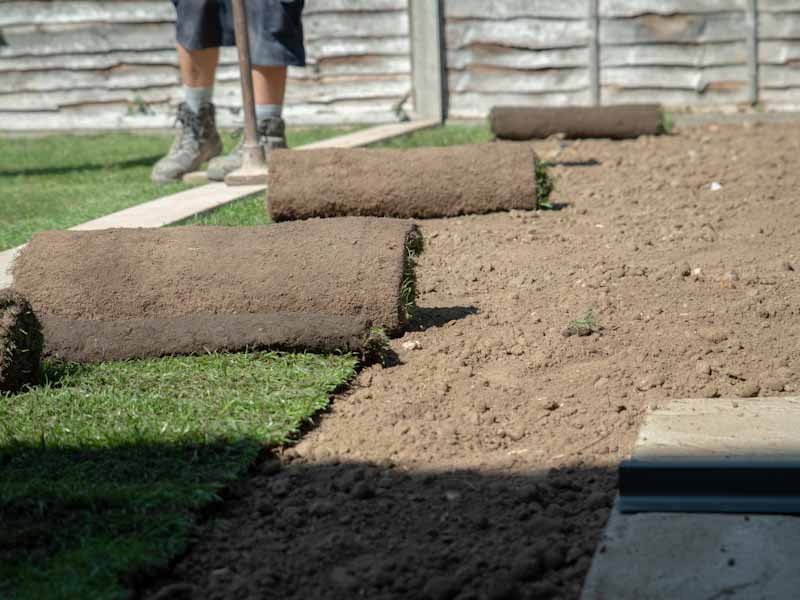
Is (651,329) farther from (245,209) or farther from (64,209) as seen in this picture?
(64,209)

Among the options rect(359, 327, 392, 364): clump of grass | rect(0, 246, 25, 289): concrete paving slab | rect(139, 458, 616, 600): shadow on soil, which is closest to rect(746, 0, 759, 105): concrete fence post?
rect(0, 246, 25, 289): concrete paving slab

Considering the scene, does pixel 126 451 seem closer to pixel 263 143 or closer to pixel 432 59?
pixel 263 143

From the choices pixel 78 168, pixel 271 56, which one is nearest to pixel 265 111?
pixel 271 56

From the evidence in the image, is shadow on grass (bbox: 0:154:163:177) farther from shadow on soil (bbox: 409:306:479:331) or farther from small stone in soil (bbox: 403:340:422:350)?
small stone in soil (bbox: 403:340:422:350)

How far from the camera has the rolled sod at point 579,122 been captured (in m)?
8.46

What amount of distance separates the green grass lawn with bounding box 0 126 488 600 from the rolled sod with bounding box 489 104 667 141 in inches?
226

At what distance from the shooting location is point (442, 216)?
544 centimetres

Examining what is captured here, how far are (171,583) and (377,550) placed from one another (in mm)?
401

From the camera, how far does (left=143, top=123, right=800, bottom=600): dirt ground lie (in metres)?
2.03

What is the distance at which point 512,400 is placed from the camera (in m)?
2.93

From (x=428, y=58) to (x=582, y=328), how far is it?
24.3 ft

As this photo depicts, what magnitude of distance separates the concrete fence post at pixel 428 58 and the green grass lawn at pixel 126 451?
24.9 feet

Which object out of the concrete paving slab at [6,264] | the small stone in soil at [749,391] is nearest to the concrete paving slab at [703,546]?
the small stone in soil at [749,391]

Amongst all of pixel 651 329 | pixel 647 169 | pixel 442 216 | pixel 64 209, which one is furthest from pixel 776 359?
pixel 64 209
